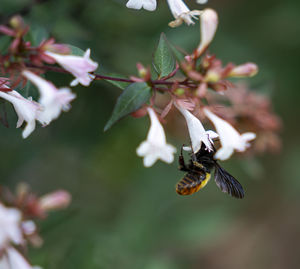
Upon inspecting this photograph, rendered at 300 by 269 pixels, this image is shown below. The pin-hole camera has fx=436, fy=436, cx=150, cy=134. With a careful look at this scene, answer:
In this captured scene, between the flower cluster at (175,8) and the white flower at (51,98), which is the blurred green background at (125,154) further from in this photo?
the white flower at (51,98)

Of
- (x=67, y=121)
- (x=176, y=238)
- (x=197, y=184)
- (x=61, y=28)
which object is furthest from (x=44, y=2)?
(x=176, y=238)

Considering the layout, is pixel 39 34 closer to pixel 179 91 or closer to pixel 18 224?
pixel 179 91

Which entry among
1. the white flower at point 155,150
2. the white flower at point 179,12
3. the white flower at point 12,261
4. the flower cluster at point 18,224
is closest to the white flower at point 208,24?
the white flower at point 179,12

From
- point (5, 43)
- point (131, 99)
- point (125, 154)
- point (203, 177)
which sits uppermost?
point (131, 99)

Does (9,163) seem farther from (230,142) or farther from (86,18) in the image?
(230,142)

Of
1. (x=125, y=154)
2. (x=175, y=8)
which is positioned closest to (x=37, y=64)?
(x=175, y=8)
